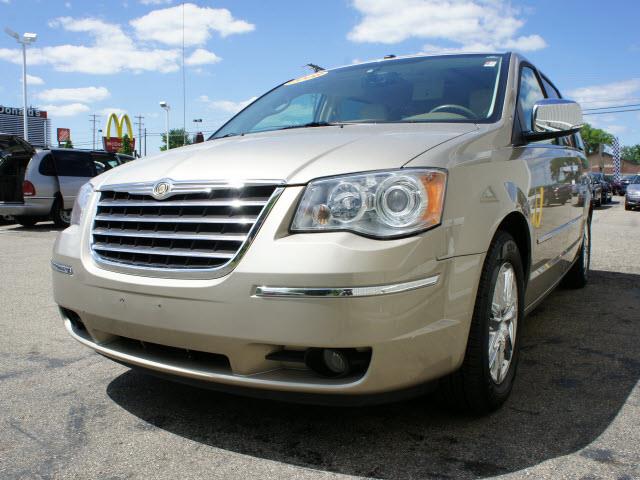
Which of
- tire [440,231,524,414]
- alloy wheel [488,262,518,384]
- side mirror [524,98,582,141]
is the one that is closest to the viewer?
tire [440,231,524,414]

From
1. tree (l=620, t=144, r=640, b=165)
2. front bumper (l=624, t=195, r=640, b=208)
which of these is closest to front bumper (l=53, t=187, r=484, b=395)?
front bumper (l=624, t=195, r=640, b=208)

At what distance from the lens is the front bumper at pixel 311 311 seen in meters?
2.03

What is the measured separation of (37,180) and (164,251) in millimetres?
10951

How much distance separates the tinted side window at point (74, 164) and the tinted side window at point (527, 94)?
10.8 m

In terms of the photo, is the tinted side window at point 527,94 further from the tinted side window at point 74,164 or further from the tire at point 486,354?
the tinted side window at point 74,164

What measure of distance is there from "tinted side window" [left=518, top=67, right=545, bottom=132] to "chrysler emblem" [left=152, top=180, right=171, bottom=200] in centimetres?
185

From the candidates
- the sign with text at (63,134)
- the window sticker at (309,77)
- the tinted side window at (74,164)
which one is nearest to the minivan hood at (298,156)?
the window sticker at (309,77)

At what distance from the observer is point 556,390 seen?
298 cm

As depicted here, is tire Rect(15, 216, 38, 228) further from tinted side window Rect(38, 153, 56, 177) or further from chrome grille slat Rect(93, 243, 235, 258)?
chrome grille slat Rect(93, 243, 235, 258)

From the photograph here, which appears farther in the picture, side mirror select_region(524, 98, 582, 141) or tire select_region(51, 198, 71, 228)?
tire select_region(51, 198, 71, 228)

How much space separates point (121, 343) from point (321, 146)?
1.19 m

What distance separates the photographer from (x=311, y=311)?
2.03 m

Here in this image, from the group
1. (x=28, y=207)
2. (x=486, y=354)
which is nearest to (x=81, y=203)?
(x=486, y=354)

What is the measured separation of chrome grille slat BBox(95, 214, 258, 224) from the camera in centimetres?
220
